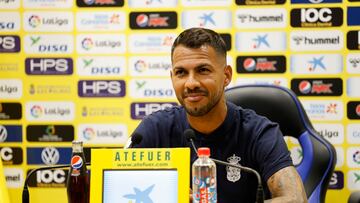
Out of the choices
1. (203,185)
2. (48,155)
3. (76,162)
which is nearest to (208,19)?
(48,155)

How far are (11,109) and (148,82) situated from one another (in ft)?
3.12

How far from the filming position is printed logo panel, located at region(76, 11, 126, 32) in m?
3.38

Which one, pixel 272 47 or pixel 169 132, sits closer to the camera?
pixel 169 132

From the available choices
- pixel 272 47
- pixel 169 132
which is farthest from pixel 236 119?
pixel 272 47

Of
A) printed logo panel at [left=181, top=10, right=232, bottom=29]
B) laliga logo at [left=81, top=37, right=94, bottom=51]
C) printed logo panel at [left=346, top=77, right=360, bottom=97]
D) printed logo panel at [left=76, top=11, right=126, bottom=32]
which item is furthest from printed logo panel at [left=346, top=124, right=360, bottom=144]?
laliga logo at [left=81, top=37, right=94, bottom=51]

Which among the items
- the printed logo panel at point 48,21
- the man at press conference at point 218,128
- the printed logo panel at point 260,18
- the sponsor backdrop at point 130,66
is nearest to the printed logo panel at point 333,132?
the sponsor backdrop at point 130,66

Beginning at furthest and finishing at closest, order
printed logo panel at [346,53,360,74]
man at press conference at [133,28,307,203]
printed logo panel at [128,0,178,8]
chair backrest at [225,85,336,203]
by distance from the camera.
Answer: printed logo panel at [128,0,178,8] → printed logo panel at [346,53,360,74] → chair backrest at [225,85,336,203] → man at press conference at [133,28,307,203]

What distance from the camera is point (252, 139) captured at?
204 cm

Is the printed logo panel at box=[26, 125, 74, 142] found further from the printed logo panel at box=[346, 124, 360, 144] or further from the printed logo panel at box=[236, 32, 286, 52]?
the printed logo panel at box=[346, 124, 360, 144]

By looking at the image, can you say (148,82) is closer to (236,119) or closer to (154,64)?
(154,64)

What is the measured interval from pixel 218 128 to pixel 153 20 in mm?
1464

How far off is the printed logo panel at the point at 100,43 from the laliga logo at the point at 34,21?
11.1 inches

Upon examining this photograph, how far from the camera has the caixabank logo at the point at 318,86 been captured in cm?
323

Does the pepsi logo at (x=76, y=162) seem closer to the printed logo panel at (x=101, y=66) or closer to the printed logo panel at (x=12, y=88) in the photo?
the printed logo panel at (x=101, y=66)
